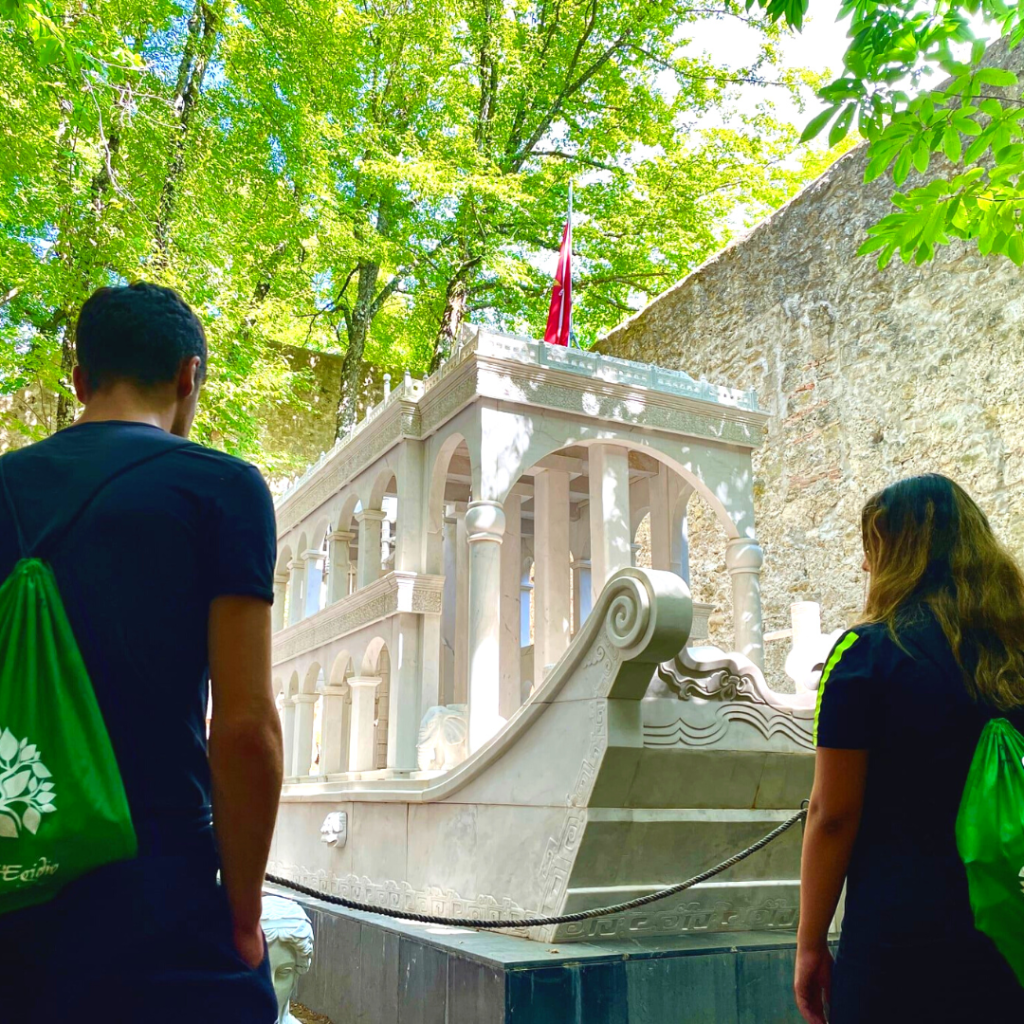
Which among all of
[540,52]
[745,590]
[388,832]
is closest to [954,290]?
[745,590]

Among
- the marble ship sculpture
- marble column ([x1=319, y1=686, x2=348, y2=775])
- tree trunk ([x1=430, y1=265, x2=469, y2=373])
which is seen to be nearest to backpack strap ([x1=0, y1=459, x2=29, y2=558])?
the marble ship sculpture

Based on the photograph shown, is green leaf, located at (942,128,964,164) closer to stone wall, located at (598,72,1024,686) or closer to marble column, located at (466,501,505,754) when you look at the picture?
marble column, located at (466,501,505,754)

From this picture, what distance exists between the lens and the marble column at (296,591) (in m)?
9.43

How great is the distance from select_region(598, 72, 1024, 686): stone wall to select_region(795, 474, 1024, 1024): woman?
767cm

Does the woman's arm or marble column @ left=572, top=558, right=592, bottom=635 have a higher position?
marble column @ left=572, top=558, right=592, bottom=635

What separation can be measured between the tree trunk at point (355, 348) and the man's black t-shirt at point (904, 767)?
1459 centimetres

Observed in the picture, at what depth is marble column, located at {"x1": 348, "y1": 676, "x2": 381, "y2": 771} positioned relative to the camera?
7.68 meters

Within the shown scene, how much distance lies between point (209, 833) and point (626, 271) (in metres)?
17.2

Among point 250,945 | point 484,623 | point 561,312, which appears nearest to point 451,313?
point 561,312

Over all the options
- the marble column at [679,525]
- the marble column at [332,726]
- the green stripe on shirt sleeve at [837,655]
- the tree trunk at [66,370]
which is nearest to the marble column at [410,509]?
the marble column at [332,726]

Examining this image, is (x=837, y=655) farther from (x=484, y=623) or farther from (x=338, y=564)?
(x=338, y=564)

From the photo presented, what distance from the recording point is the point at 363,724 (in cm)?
780

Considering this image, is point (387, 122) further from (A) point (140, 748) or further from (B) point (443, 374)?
(A) point (140, 748)

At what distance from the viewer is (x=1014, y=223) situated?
477 cm
